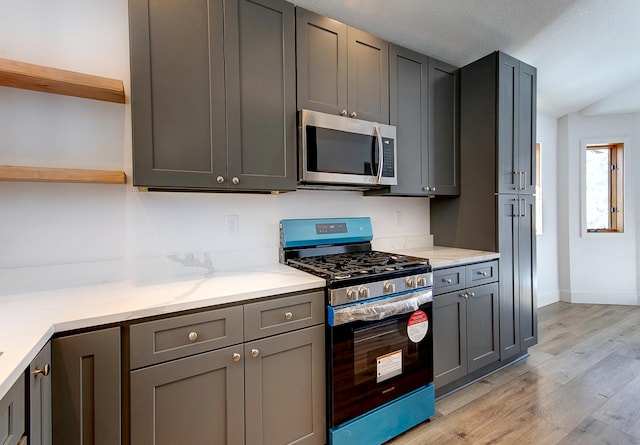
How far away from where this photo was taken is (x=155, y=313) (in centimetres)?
119

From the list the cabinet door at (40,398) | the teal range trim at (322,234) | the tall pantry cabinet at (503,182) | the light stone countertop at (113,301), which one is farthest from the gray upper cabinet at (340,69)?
the cabinet door at (40,398)

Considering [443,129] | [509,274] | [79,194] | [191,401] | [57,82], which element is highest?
[443,129]

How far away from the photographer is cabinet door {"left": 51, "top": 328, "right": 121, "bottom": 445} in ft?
3.45

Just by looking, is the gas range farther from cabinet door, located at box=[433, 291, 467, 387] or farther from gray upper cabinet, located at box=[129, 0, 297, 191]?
gray upper cabinet, located at box=[129, 0, 297, 191]

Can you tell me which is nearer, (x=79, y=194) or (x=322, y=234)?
(x=79, y=194)

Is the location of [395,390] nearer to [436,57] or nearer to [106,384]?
[106,384]

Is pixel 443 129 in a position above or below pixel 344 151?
above

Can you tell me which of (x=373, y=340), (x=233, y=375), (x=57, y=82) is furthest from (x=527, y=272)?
(x=57, y=82)

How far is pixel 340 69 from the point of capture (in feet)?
6.60

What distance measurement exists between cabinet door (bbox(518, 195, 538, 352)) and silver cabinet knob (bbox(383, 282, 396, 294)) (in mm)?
1510

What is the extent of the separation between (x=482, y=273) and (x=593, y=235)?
9.87 ft

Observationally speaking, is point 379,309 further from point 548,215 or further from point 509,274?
point 548,215

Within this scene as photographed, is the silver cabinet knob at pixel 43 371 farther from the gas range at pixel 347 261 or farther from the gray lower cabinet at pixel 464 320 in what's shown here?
the gray lower cabinet at pixel 464 320

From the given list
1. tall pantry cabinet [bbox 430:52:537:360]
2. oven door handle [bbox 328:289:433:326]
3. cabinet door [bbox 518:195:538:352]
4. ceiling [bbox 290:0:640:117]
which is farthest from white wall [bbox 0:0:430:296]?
cabinet door [bbox 518:195:538:352]
